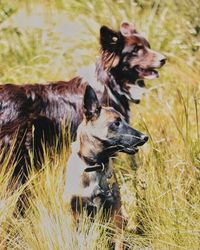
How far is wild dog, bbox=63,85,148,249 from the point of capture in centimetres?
434

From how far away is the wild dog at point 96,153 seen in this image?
14.2 ft

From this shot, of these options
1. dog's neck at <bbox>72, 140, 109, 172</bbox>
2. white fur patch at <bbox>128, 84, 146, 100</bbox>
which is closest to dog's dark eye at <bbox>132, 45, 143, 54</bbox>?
white fur patch at <bbox>128, 84, 146, 100</bbox>

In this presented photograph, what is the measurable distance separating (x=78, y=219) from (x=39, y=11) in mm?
3516

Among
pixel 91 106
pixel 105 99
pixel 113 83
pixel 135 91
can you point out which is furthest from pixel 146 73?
pixel 91 106

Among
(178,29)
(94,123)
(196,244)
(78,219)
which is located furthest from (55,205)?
(178,29)

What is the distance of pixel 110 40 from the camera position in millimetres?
5359

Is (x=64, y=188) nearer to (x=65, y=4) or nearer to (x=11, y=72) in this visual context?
(x=11, y=72)

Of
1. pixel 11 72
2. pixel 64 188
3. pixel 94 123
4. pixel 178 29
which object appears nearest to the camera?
pixel 94 123

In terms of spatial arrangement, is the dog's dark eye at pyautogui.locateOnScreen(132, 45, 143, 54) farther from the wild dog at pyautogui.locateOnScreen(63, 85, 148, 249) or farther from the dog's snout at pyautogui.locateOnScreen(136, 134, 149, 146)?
the dog's snout at pyautogui.locateOnScreen(136, 134, 149, 146)

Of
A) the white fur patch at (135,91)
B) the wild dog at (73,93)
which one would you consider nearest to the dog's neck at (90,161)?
the wild dog at (73,93)

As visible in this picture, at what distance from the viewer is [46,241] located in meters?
4.43

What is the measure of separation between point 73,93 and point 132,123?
→ 2.05 ft

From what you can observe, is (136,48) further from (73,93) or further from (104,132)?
(104,132)

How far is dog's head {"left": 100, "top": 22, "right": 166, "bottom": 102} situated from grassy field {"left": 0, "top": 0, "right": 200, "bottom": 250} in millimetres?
188
